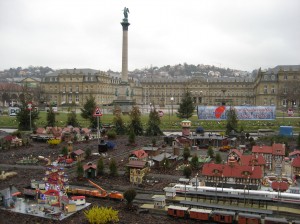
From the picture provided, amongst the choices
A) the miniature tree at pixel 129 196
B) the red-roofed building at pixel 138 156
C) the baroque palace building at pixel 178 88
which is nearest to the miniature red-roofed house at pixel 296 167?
the red-roofed building at pixel 138 156

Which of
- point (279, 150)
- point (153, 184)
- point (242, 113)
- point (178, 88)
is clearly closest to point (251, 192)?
point (153, 184)

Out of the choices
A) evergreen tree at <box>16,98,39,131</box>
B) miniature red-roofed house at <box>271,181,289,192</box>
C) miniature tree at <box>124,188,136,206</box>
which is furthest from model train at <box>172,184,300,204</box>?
evergreen tree at <box>16,98,39,131</box>

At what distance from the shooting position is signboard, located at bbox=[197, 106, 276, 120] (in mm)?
56750

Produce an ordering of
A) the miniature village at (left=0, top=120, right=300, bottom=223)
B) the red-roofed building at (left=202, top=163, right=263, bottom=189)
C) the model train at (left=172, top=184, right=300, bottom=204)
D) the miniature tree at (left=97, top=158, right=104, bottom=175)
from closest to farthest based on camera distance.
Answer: the miniature village at (left=0, top=120, right=300, bottom=223)
the model train at (left=172, top=184, right=300, bottom=204)
the red-roofed building at (left=202, top=163, right=263, bottom=189)
the miniature tree at (left=97, top=158, right=104, bottom=175)

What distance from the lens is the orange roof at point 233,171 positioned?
61.7 ft

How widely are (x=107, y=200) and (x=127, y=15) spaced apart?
2458 inches

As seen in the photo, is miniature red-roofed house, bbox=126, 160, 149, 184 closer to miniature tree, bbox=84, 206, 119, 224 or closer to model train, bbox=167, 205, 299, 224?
model train, bbox=167, 205, 299, 224

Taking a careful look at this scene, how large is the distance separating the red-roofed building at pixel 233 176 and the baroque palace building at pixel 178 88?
69.4m

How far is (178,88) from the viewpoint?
449ft

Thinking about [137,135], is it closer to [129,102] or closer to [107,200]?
[107,200]

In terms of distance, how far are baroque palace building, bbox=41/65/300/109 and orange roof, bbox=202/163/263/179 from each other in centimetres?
6933

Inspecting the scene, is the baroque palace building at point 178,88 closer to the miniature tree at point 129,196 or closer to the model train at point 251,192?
the model train at point 251,192

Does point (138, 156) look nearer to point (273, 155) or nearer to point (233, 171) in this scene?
point (233, 171)

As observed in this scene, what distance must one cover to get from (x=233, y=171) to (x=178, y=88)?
119 m
